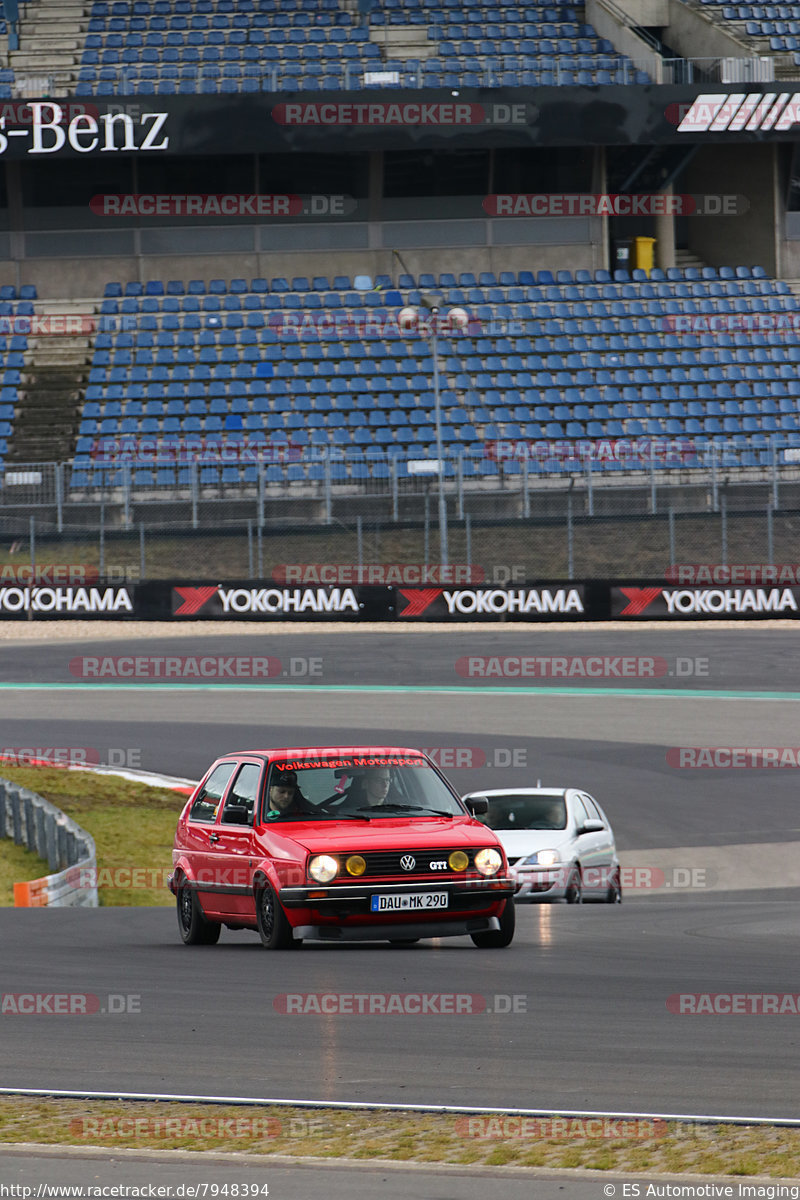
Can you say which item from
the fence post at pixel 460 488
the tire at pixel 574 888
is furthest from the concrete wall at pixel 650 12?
the tire at pixel 574 888

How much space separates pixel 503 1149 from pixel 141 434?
31.3 m

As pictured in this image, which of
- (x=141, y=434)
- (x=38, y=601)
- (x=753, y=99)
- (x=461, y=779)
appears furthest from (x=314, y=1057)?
(x=753, y=99)

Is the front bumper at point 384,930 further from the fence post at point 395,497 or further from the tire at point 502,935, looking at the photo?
the fence post at point 395,497

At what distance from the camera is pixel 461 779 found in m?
19.8

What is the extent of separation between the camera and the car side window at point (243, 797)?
1008 centimetres

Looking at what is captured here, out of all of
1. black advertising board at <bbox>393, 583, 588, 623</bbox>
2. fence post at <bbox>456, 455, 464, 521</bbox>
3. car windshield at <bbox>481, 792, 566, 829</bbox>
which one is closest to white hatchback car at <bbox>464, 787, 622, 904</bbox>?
car windshield at <bbox>481, 792, 566, 829</bbox>

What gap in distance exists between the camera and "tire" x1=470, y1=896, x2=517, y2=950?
10164mm

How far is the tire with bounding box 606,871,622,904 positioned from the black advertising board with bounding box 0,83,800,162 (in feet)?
97.6

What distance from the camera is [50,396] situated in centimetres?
3822

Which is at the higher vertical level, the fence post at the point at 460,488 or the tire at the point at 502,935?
the fence post at the point at 460,488

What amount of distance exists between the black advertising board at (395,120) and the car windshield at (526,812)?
29.0 metres

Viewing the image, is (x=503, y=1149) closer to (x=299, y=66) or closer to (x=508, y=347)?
(x=508, y=347)

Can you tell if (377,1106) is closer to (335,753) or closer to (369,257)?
(335,753)

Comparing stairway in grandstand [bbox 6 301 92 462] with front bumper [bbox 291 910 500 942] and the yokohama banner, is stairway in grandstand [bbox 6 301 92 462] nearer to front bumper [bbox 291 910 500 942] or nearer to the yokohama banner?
the yokohama banner
